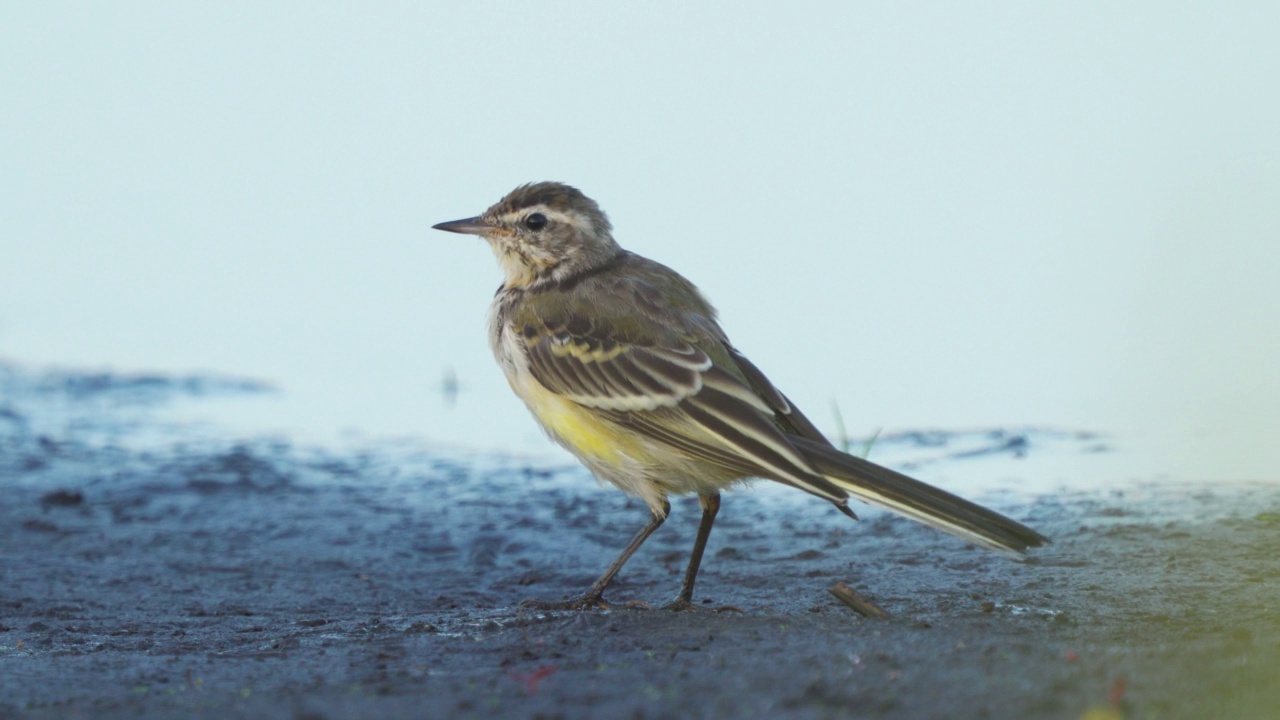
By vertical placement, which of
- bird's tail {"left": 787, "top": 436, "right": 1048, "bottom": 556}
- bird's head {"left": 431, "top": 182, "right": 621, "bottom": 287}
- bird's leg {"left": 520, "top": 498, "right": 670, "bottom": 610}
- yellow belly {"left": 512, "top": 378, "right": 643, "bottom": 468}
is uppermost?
bird's head {"left": 431, "top": 182, "right": 621, "bottom": 287}

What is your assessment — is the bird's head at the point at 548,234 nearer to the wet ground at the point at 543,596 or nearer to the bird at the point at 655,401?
the bird at the point at 655,401

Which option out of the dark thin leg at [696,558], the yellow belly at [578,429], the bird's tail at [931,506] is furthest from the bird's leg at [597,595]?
the bird's tail at [931,506]

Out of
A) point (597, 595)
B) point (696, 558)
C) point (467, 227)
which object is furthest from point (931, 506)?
point (467, 227)

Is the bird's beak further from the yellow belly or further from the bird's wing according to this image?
the yellow belly

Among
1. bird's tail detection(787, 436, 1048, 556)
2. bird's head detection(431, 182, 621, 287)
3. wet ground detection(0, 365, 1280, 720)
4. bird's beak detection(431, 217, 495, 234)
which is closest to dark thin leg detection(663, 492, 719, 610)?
wet ground detection(0, 365, 1280, 720)

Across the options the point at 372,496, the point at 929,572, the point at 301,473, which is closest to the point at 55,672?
the point at 929,572

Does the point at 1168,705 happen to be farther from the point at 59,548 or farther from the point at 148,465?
Answer: the point at 148,465
